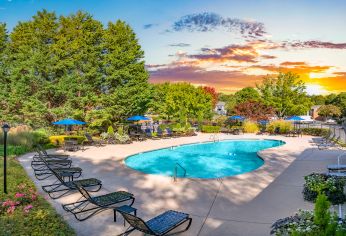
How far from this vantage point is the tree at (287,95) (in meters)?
46.0

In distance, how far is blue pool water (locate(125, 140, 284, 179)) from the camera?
45.8 feet

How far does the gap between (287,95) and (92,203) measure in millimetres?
45216

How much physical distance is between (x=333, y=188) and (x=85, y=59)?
23829 millimetres

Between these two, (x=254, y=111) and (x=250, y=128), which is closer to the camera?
(x=250, y=128)

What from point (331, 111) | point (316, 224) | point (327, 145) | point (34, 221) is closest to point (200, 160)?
point (327, 145)

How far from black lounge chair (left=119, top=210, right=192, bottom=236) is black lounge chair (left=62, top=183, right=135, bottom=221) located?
3.54 ft

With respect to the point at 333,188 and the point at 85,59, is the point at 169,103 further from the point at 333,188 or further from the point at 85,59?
the point at 333,188

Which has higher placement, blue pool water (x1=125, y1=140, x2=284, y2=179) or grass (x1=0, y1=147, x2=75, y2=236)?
grass (x1=0, y1=147, x2=75, y2=236)

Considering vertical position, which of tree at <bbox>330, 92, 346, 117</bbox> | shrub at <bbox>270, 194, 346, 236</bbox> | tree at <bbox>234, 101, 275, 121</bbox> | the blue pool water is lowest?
the blue pool water

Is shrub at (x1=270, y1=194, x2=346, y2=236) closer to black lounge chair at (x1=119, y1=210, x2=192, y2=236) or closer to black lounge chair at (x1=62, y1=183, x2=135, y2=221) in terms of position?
black lounge chair at (x1=119, y1=210, x2=192, y2=236)

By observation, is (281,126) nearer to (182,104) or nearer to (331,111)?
(182,104)

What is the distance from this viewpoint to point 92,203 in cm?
642

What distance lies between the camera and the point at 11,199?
720 cm

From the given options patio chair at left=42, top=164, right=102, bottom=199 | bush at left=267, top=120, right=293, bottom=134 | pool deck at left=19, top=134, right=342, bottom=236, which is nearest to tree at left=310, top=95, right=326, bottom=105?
bush at left=267, top=120, right=293, bottom=134
